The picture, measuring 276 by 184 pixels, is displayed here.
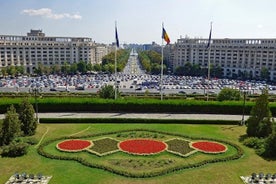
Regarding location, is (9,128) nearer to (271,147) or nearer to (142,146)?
(142,146)

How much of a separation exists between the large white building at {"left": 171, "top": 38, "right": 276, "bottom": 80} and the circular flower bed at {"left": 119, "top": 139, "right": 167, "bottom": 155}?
366 feet

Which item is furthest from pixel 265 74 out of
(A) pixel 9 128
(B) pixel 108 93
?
(A) pixel 9 128

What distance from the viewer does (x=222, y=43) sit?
158m

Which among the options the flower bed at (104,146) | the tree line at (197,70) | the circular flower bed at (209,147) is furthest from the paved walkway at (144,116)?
the tree line at (197,70)

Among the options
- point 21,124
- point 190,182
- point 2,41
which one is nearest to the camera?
point 190,182

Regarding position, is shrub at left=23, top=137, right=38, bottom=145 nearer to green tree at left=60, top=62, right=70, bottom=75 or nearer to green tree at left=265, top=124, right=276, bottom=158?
green tree at left=265, top=124, right=276, bottom=158

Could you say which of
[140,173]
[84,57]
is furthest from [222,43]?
[140,173]

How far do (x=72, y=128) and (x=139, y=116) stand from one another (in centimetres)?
1079

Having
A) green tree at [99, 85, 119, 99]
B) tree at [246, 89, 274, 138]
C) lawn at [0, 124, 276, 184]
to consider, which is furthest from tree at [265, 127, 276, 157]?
green tree at [99, 85, 119, 99]

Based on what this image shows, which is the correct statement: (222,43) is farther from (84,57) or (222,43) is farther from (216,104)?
(216,104)

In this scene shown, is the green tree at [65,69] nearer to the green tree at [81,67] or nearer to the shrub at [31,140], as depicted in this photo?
the green tree at [81,67]

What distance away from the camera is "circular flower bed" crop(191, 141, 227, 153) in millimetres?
33375

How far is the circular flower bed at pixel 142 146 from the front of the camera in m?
32.8

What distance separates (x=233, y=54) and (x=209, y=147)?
124 m
